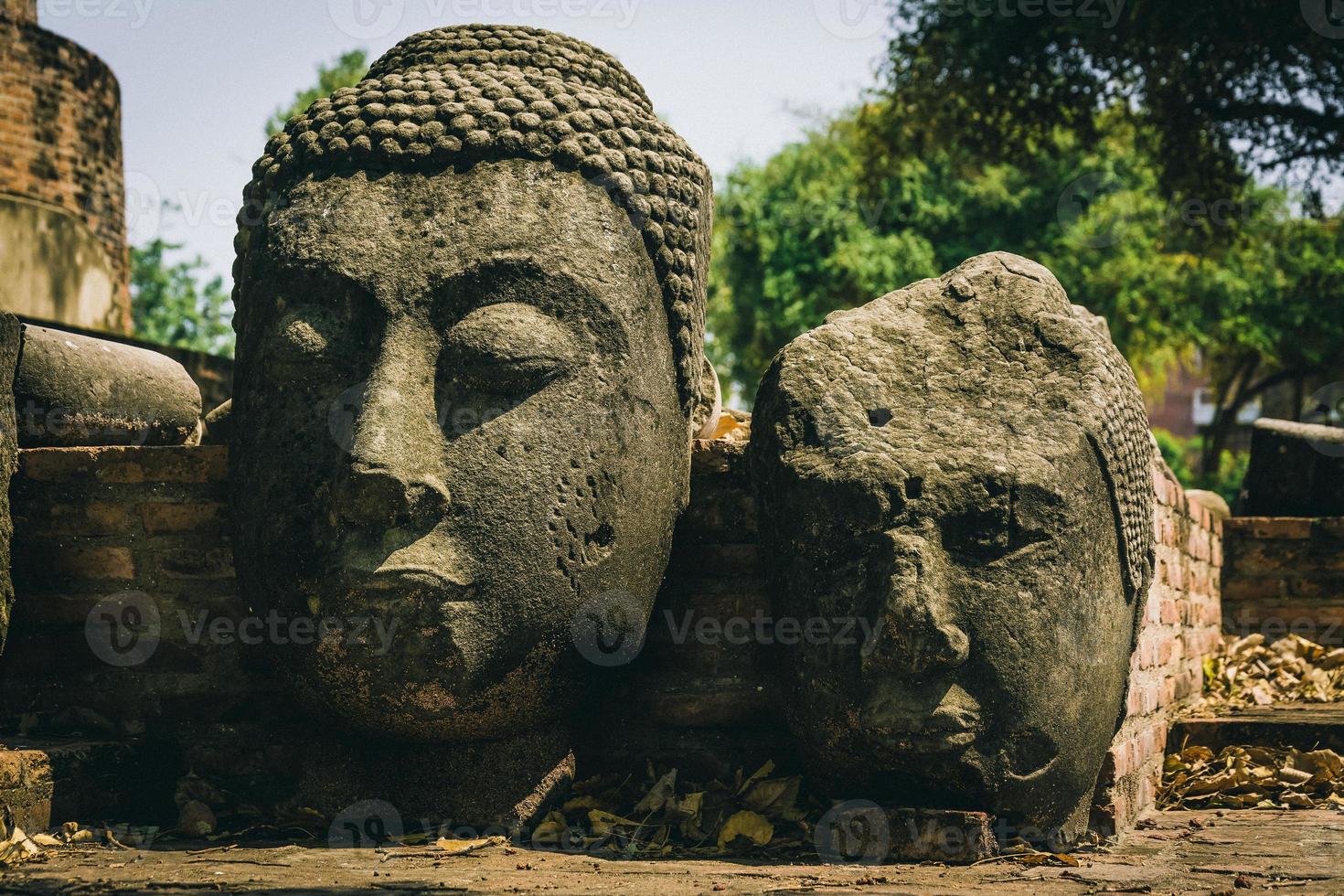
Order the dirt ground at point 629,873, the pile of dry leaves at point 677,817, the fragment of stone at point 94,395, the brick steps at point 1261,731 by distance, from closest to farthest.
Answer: the dirt ground at point 629,873 → the pile of dry leaves at point 677,817 → the fragment of stone at point 94,395 → the brick steps at point 1261,731

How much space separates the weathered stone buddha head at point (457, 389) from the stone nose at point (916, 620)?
656 mm

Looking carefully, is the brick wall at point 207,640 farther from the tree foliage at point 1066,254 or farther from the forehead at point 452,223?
the tree foliage at point 1066,254

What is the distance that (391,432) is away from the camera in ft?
9.48

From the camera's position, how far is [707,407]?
11.9 feet

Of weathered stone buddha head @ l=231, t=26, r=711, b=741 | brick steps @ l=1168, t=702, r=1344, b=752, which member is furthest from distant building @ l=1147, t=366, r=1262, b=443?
weathered stone buddha head @ l=231, t=26, r=711, b=741

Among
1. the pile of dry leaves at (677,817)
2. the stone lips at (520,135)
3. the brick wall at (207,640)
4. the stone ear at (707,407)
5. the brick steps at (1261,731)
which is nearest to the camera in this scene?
the pile of dry leaves at (677,817)

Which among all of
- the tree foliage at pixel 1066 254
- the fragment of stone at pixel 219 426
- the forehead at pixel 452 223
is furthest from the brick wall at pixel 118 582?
the tree foliage at pixel 1066 254

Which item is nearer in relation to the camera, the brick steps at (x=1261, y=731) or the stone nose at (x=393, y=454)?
the stone nose at (x=393, y=454)

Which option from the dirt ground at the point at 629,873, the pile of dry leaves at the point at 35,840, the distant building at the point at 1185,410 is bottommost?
the pile of dry leaves at the point at 35,840

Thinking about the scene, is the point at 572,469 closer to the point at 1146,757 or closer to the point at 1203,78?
the point at 1146,757

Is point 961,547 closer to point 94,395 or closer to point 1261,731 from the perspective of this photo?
point 1261,731

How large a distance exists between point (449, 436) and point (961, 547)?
1158 millimetres

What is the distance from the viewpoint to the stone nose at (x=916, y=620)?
2750 mm

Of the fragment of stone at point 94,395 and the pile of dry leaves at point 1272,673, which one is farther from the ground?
the fragment of stone at point 94,395
